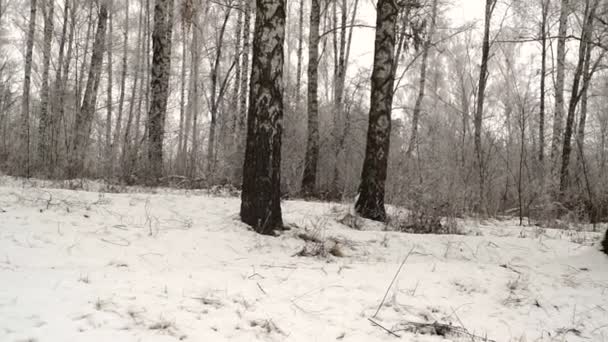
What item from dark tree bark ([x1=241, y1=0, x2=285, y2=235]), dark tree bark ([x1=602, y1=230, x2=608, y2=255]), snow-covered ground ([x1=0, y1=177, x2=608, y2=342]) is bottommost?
snow-covered ground ([x1=0, y1=177, x2=608, y2=342])

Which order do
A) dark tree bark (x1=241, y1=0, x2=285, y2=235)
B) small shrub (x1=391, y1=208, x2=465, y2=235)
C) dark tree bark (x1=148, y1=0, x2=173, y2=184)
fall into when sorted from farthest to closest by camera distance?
dark tree bark (x1=148, y1=0, x2=173, y2=184) → small shrub (x1=391, y1=208, x2=465, y2=235) → dark tree bark (x1=241, y1=0, x2=285, y2=235)

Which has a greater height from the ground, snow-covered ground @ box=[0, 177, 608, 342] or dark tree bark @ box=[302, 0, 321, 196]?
dark tree bark @ box=[302, 0, 321, 196]

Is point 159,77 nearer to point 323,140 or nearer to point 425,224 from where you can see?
point 323,140

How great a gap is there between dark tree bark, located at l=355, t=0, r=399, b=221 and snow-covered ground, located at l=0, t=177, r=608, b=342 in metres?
1.36

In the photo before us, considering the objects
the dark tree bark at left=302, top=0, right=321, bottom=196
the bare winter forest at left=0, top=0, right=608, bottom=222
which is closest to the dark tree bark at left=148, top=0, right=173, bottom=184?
the bare winter forest at left=0, top=0, right=608, bottom=222

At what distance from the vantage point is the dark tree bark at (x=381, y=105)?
5.52m

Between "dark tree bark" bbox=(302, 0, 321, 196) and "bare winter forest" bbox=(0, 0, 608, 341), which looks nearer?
"bare winter forest" bbox=(0, 0, 608, 341)

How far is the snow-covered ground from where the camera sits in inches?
76.1

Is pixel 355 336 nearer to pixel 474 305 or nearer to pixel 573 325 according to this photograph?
pixel 474 305

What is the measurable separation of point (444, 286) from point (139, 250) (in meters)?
2.33

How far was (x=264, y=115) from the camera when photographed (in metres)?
4.07

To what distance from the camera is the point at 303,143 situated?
9.86 meters

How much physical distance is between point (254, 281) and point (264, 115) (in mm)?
1961

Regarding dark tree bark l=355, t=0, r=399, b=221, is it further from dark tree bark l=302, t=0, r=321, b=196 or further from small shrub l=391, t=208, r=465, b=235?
dark tree bark l=302, t=0, r=321, b=196
